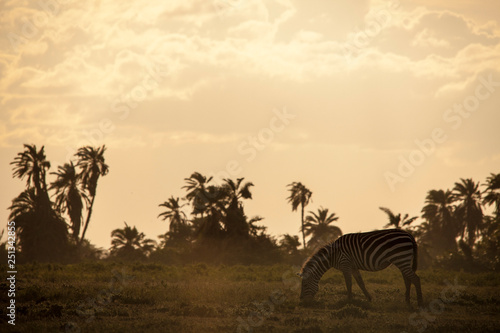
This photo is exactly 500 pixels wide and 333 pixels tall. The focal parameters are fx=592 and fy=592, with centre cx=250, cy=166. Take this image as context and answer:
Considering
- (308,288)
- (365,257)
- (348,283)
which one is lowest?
(308,288)

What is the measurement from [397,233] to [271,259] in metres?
44.6

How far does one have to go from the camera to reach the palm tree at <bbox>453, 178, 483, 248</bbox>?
79250 mm

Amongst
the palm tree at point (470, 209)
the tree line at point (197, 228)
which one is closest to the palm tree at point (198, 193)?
the tree line at point (197, 228)

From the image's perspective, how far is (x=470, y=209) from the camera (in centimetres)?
7956

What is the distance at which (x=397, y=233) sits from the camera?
874 inches

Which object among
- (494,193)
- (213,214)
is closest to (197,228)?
(213,214)

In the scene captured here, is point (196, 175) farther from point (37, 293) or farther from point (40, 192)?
point (37, 293)

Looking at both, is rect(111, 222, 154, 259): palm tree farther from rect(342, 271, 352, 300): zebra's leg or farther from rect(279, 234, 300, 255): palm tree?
rect(342, 271, 352, 300): zebra's leg

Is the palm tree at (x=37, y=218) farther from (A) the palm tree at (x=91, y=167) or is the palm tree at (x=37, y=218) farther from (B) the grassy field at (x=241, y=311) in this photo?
(B) the grassy field at (x=241, y=311)

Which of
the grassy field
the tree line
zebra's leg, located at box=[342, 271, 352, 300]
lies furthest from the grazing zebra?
the tree line

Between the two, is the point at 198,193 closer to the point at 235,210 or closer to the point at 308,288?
the point at 235,210

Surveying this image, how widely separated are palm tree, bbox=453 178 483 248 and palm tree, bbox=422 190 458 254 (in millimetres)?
1411

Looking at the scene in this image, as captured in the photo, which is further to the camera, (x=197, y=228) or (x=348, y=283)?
(x=197, y=228)

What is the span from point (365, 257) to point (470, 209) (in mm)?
62202
